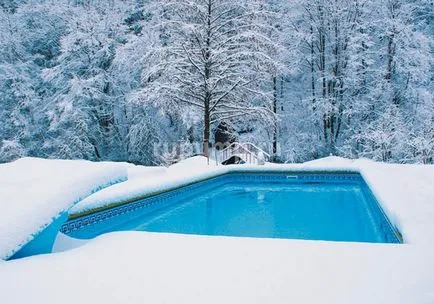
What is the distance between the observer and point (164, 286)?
2307 mm

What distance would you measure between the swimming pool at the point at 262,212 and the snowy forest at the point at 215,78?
2869 mm

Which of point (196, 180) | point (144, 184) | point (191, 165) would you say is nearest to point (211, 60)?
point (191, 165)

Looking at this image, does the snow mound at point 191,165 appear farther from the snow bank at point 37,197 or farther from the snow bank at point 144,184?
the snow bank at point 37,197

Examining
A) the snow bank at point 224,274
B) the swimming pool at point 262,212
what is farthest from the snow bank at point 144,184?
the snow bank at point 224,274

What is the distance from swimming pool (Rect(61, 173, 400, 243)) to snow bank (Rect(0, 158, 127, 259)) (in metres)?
1.17

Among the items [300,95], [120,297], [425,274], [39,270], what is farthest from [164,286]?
[300,95]

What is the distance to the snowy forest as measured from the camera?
11.9 meters

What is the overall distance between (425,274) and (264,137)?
565 inches

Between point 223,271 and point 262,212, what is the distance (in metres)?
4.70

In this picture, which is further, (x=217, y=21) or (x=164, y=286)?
(x=217, y=21)

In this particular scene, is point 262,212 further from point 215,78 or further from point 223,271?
point 215,78

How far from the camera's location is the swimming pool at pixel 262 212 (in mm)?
5504

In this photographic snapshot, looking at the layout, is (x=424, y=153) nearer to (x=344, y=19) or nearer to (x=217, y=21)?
(x=344, y=19)

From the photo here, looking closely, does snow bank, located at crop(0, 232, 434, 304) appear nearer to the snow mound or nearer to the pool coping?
the pool coping
